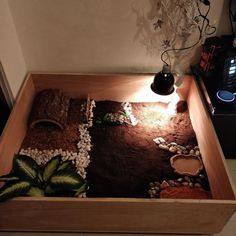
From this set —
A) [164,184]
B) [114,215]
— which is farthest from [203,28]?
[114,215]

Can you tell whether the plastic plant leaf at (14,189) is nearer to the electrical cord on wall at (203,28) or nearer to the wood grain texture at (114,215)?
the wood grain texture at (114,215)

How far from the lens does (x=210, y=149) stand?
1.43 metres

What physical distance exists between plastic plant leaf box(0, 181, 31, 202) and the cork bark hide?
22.9 inches

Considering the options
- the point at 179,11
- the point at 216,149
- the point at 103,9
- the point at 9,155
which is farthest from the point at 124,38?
the point at 9,155

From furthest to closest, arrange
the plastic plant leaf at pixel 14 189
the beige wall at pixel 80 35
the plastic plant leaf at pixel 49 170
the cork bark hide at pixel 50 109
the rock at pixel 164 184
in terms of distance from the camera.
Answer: the cork bark hide at pixel 50 109 < the beige wall at pixel 80 35 < the rock at pixel 164 184 < the plastic plant leaf at pixel 49 170 < the plastic plant leaf at pixel 14 189

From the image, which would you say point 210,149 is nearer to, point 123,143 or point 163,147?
point 163,147

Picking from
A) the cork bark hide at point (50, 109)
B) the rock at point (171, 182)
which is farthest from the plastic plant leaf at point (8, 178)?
the rock at point (171, 182)

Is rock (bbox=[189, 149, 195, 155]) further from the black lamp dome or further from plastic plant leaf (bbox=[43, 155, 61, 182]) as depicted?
plastic plant leaf (bbox=[43, 155, 61, 182])

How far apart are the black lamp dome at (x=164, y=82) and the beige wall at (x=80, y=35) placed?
244 millimetres

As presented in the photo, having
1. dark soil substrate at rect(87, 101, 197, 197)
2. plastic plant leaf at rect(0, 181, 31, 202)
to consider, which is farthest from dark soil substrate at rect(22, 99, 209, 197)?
plastic plant leaf at rect(0, 181, 31, 202)

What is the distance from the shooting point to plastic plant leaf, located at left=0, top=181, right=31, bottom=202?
1044 mm

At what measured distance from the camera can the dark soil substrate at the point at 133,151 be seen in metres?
1.41

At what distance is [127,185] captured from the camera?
141 centimetres

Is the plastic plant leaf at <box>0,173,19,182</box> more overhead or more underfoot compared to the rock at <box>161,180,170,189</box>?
more underfoot
